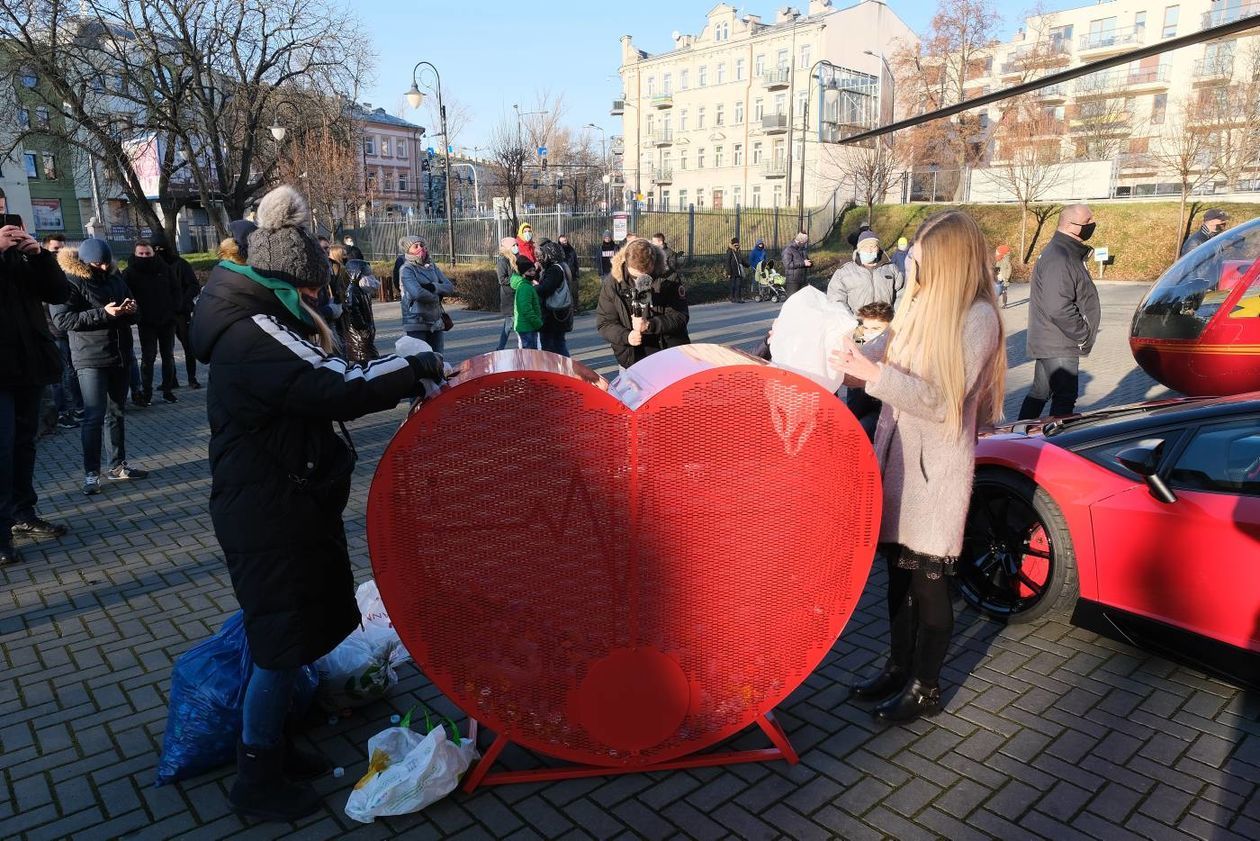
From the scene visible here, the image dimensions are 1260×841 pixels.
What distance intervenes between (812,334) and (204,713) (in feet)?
10.0

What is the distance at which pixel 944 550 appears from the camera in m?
3.18

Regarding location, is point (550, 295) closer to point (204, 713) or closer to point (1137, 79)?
point (204, 713)

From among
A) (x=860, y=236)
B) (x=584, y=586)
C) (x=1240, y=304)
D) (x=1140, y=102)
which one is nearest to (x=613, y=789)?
(x=584, y=586)

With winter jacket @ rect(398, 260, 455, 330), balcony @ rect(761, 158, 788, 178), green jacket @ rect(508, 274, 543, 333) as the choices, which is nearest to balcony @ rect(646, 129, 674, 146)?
balcony @ rect(761, 158, 788, 178)

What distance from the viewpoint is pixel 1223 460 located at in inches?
142

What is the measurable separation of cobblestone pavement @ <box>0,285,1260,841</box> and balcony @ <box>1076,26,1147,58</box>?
62627 mm

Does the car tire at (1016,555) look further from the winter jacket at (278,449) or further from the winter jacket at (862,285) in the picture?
the winter jacket at (862,285)

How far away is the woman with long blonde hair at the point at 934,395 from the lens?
9.98 feet

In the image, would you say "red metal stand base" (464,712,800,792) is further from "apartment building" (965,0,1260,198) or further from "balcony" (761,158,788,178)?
"balcony" (761,158,788,178)

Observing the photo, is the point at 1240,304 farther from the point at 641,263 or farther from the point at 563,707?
the point at 563,707

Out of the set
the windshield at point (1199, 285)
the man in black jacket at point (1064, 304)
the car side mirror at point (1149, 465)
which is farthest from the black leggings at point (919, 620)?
the windshield at point (1199, 285)

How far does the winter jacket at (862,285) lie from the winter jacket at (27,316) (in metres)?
6.07

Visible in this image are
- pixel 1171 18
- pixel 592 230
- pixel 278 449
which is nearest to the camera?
pixel 278 449

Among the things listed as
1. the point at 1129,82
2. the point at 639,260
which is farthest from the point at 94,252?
the point at 1129,82
